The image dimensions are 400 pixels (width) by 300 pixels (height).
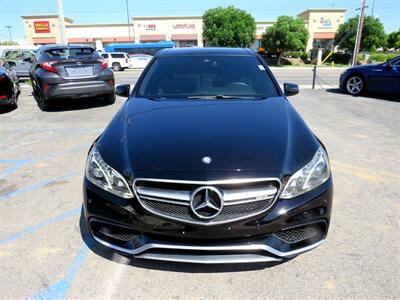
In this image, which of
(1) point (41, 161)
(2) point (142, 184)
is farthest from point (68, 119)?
(2) point (142, 184)

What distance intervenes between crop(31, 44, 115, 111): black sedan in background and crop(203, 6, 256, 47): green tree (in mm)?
40953

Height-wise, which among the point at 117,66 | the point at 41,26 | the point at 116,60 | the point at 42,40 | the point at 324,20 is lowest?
the point at 117,66

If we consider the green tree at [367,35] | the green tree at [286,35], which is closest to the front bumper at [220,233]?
the green tree at [286,35]

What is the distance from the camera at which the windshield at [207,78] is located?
12.0 feet

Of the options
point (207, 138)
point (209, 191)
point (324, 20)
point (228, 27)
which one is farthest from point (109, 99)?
point (324, 20)

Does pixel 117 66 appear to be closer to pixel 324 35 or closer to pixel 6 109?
pixel 6 109

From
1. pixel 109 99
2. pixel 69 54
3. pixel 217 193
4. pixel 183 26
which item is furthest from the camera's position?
pixel 183 26

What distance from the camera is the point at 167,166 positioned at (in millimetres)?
2236

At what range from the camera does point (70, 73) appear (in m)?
7.82

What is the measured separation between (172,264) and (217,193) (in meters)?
0.84

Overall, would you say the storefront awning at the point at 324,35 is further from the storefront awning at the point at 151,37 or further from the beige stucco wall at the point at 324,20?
the storefront awning at the point at 151,37

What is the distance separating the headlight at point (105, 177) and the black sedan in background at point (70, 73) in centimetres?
589

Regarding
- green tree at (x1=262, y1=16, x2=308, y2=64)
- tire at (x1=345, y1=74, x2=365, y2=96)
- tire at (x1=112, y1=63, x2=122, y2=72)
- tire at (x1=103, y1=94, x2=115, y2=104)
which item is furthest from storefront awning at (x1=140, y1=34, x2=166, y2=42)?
tire at (x1=103, y1=94, x2=115, y2=104)

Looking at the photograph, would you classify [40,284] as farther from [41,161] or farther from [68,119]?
[68,119]
